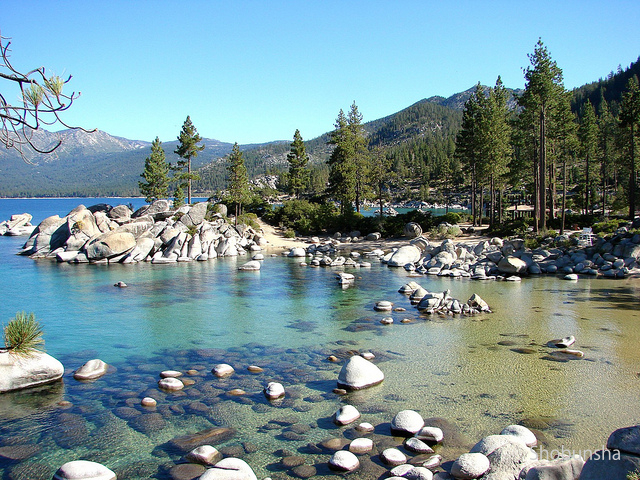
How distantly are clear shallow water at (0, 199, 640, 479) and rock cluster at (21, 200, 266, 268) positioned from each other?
13106mm

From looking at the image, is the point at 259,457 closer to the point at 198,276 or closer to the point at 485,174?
the point at 198,276

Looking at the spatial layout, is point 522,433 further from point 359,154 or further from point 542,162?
point 359,154

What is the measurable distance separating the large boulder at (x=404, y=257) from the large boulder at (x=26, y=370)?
2598cm

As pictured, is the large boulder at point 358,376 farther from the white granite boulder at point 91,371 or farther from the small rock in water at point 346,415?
the white granite boulder at point 91,371

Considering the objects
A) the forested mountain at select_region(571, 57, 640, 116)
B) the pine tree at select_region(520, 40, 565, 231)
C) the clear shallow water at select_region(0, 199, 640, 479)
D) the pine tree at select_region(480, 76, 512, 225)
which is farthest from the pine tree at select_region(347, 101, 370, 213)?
the forested mountain at select_region(571, 57, 640, 116)

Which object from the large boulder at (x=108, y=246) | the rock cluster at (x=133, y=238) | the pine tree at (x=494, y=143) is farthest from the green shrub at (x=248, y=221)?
the pine tree at (x=494, y=143)

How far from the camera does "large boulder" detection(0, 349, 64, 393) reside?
37.4 ft

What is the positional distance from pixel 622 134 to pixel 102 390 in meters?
54.9

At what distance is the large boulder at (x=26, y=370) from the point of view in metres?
11.4

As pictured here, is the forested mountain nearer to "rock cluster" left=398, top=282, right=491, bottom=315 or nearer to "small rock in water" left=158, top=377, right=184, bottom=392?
"rock cluster" left=398, top=282, right=491, bottom=315

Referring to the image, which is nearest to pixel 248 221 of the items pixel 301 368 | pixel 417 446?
pixel 301 368

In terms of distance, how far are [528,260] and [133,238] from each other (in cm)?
3269

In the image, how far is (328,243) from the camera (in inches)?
1859


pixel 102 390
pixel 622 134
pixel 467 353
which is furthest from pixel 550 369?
pixel 622 134
